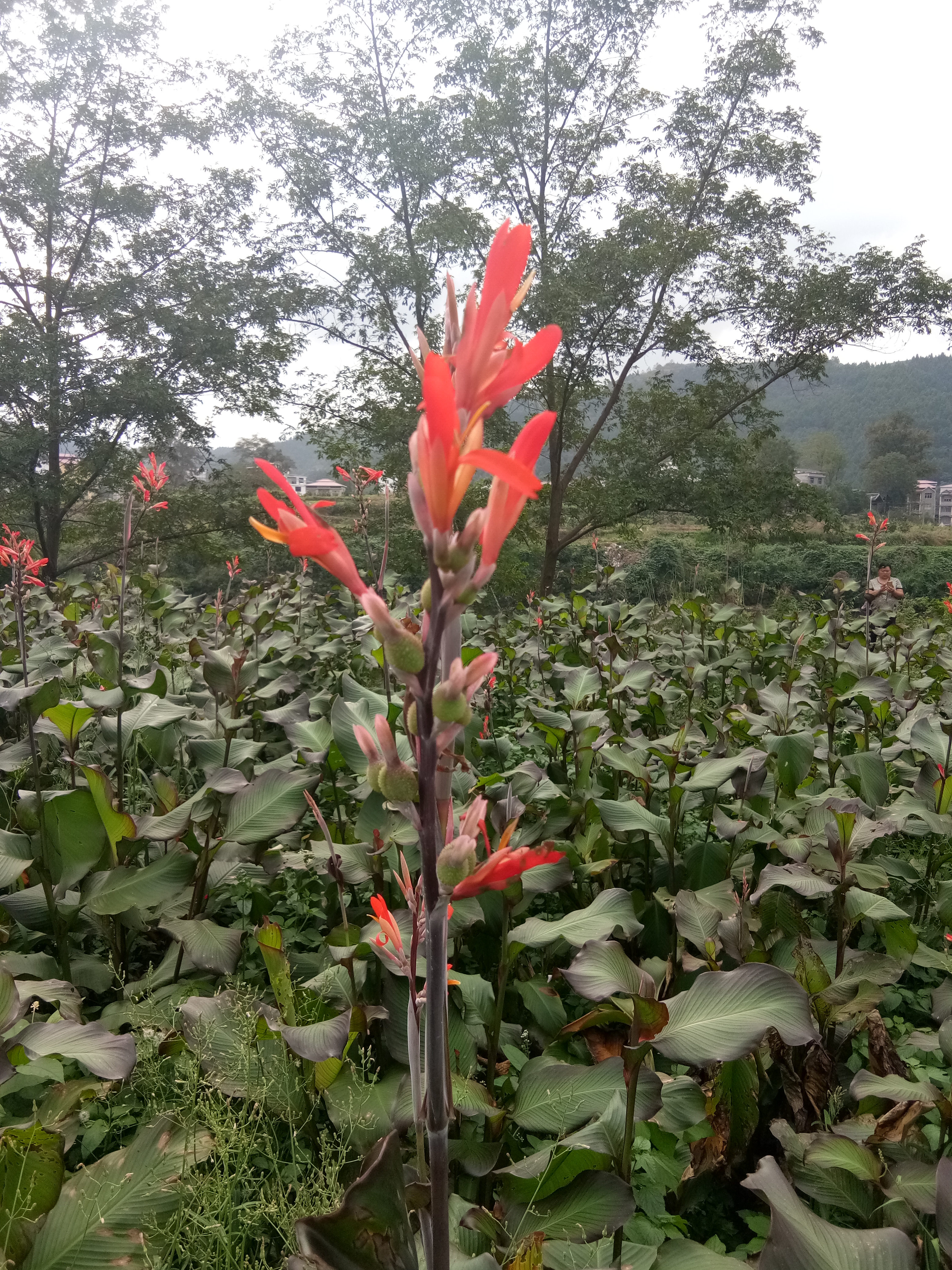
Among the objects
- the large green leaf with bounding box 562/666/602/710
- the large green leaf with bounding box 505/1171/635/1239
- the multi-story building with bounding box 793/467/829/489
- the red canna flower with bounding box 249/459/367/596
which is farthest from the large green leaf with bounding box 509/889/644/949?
the multi-story building with bounding box 793/467/829/489

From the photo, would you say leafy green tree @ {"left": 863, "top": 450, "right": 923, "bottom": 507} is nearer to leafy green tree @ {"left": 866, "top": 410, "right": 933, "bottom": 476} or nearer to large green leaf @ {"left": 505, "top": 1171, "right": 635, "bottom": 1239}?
leafy green tree @ {"left": 866, "top": 410, "right": 933, "bottom": 476}

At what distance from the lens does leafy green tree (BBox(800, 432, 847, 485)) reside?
55.2m

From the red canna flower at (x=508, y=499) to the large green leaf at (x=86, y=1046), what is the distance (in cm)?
97

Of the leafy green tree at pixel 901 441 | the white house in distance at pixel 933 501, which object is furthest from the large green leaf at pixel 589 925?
the leafy green tree at pixel 901 441

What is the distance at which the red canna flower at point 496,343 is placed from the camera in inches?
19.6

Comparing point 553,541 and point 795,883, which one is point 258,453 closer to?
point 553,541

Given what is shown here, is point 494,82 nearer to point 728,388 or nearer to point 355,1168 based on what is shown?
point 728,388

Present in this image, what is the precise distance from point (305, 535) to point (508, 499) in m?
0.14

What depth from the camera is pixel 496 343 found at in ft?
1.65

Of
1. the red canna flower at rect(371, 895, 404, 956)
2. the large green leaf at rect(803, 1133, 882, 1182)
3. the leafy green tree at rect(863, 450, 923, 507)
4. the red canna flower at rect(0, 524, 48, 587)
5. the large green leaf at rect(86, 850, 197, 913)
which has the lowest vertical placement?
the large green leaf at rect(803, 1133, 882, 1182)

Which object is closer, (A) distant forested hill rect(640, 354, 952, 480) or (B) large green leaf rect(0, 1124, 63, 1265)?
(B) large green leaf rect(0, 1124, 63, 1265)

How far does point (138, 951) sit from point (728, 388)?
548 inches

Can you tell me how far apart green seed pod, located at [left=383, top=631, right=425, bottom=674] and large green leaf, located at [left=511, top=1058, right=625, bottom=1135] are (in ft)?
3.10

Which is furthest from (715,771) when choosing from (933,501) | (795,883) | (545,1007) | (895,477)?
(933,501)
